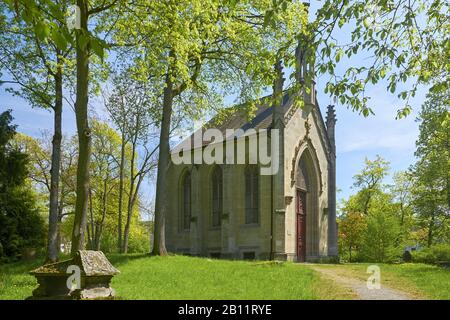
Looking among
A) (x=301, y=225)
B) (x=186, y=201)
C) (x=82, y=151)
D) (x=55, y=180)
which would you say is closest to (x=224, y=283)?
(x=82, y=151)

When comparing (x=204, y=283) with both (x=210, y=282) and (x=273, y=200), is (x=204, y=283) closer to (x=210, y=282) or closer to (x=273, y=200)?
(x=210, y=282)

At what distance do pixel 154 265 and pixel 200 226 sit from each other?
14.1 m

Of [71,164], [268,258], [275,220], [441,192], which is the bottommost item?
[268,258]

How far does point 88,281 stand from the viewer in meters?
9.27

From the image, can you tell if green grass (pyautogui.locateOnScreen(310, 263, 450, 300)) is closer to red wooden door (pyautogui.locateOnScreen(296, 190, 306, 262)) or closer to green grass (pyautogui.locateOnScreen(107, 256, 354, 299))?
green grass (pyautogui.locateOnScreen(107, 256, 354, 299))

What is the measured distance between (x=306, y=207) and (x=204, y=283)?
766 inches

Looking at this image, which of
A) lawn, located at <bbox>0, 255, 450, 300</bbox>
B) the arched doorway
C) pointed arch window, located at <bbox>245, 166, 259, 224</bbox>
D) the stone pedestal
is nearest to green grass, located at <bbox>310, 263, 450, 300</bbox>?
lawn, located at <bbox>0, 255, 450, 300</bbox>

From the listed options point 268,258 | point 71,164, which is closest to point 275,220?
point 268,258

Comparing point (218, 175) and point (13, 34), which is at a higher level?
point (13, 34)

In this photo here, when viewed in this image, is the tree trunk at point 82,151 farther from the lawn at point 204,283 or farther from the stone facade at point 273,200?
the stone facade at point 273,200

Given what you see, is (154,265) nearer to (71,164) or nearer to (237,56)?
(237,56)

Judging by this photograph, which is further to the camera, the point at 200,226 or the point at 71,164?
the point at 71,164

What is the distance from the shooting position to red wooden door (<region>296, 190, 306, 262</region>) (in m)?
29.9

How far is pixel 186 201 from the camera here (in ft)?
113
